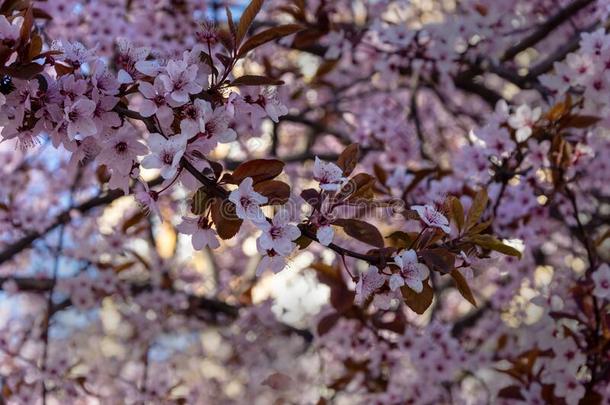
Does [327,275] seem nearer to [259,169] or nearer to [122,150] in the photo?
[259,169]

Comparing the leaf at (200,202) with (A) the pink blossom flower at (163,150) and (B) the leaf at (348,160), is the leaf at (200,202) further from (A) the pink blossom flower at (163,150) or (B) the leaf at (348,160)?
(B) the leaf at (348,160)

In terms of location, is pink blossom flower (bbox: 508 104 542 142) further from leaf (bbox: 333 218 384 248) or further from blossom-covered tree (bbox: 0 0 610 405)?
leaf (bbox: 333 218 384 248)

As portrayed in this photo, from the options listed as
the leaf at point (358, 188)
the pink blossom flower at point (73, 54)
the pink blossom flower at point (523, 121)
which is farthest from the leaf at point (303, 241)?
the pink blossom flower at point (523, 121)

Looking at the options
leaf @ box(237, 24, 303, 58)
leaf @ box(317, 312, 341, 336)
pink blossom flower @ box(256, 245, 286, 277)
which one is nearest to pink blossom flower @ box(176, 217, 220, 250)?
pink blossom flower @ box(256, 245, 286, 277)

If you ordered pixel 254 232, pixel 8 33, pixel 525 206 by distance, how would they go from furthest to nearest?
pixel 254 232, pixel 525 206, pixel 8 33

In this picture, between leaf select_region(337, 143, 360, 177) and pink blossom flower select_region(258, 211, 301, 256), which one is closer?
pink blossom flower select_region(258, 211, 301, 256)

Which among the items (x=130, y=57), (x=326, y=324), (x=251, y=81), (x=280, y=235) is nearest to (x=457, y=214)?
(x=280, y=235)

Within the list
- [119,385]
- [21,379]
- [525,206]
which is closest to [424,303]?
[525,206]

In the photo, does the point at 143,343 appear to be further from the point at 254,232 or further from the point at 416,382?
the point at 416,382
